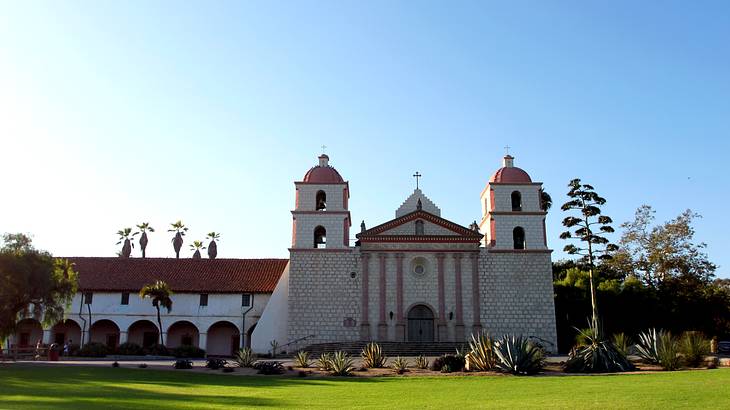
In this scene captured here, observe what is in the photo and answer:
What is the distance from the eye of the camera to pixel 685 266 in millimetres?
46438

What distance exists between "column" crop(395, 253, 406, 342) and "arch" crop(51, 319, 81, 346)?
67.1 ft

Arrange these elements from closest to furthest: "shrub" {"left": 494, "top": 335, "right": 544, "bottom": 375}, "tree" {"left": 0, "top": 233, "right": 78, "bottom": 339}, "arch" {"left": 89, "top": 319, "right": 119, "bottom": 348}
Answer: "shrub" {"left": 494, "top": 335, "right": 544, "bottom": 375} → "tree" {"left": 0, "top": 233, "right": 78, "bottom": 339} → "arch" {"left": 89, "top": 319, "right": 119, "bottom": 348}

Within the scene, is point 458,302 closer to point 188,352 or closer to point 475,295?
point 475,295

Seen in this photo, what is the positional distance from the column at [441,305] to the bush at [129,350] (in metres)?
16.8

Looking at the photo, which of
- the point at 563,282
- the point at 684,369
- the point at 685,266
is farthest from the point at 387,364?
the point at 685,266

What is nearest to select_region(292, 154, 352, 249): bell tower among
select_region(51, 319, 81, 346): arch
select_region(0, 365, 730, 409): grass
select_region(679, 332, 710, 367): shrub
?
select_region(51, 319, 81, 346): arch

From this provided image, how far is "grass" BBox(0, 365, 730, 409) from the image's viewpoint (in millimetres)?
13078

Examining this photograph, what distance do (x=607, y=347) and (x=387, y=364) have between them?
8739 millimetres

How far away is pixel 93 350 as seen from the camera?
3675 centimetres

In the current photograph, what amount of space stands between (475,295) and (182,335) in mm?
18756

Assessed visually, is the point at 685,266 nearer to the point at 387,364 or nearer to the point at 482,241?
the point at 482,241

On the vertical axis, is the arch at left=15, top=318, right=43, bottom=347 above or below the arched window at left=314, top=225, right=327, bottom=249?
below

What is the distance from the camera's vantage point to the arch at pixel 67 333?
42.1m

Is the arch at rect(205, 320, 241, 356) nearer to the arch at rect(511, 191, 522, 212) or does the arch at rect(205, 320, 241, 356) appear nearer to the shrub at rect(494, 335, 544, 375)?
the arch at rect(511, 191, 522, 212)
